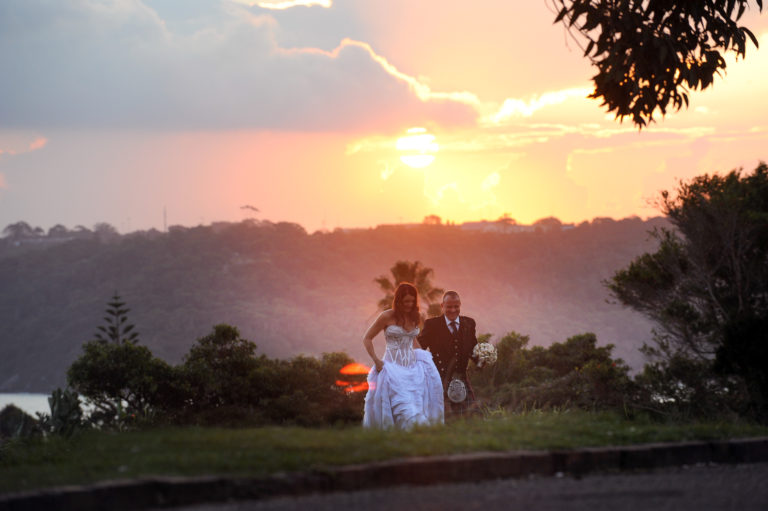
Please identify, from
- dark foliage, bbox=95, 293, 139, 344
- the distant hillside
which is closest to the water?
the distant hillside

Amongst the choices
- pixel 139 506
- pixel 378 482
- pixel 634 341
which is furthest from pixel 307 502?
pixel 634 341

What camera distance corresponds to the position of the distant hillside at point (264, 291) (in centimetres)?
16438

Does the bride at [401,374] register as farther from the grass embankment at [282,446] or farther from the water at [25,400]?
the water at [25,400]

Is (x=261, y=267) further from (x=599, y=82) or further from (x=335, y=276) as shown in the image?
(x=599, y=82)

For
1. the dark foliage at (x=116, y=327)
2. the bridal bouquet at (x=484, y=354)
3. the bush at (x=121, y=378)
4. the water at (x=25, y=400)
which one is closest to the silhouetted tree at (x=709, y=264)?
the bridal bouquet at (x=484, y=354)

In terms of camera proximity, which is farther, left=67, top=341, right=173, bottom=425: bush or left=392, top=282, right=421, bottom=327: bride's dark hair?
left=67, top=341, right=173, bottom=425: bush

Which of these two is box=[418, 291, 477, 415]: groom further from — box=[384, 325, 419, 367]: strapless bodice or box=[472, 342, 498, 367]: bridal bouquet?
box=[384, 325, 419, 367]: strapless bodice

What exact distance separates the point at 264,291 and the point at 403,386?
172 meters

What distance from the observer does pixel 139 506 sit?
558cm

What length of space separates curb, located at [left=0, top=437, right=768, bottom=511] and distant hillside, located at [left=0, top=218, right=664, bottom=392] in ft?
477

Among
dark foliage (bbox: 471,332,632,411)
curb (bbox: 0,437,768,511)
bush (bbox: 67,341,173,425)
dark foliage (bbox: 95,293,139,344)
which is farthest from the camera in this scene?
dark foliage (bbox: 95,293,139,344)

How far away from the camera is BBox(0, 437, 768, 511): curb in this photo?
5500 mm

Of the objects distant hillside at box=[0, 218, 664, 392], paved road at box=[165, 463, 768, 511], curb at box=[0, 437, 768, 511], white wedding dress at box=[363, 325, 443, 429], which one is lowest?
paved road at box=[165, 463, 768, 511]

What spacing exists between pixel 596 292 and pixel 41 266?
12341 cm
